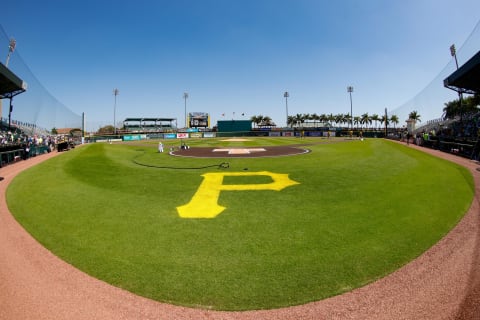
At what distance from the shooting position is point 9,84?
98.7ft

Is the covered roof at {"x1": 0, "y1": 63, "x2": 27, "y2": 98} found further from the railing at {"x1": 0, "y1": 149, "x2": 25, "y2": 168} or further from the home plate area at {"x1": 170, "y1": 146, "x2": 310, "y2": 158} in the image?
the home plate area at {"x1": 170, "y1": 146, "x2": 310, "y2": 158}

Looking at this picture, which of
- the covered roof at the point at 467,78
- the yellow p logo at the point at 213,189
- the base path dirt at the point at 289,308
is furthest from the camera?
the covered roof at the point at 467,78

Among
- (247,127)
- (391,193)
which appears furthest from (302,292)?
(247,127)

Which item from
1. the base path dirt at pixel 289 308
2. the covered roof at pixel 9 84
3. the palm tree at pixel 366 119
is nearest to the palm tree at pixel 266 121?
the palm tree at pixel 366 119

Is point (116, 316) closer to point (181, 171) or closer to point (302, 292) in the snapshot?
point (302, 292)

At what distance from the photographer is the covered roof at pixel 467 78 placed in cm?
2341

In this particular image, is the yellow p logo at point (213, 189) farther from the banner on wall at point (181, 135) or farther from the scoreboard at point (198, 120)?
the scoreboard at point (198, 120)

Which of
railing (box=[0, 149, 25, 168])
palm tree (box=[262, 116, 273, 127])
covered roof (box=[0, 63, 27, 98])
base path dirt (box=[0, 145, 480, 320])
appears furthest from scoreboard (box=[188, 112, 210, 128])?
base path dirt (box=[0, 145, 480, 320])

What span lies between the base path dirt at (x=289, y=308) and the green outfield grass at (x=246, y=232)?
0.69 feet

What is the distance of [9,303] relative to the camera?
4.82 m

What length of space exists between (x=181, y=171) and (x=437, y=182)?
50.7 ft

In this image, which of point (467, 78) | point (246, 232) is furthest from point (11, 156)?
point (467, 78)

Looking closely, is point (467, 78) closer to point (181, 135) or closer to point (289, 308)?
point (289, 308)

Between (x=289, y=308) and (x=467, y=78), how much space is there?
36275 millimetres
